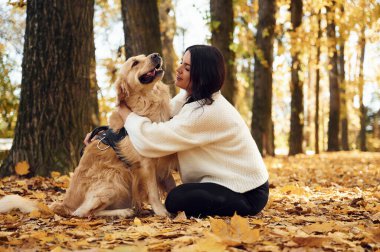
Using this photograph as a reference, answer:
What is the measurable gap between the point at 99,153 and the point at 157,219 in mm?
894

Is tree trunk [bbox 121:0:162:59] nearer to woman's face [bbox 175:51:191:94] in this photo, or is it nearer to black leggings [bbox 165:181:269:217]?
woman's face [bbox 175:51:191:94]

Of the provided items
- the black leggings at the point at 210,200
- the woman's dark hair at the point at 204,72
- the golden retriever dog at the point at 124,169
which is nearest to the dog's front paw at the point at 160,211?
the golden retriever dog at the point at 124,169

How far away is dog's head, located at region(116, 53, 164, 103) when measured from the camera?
4.53 meters

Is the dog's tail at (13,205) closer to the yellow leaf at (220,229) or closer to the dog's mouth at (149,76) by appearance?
the dog's mouth at (149,76)

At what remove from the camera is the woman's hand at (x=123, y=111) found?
454 cm

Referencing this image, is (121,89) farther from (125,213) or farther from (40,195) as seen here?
(40,195)

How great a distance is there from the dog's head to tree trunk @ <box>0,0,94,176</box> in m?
2.62

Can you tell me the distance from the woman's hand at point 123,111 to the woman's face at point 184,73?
1.82 ft

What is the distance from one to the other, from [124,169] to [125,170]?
15mm

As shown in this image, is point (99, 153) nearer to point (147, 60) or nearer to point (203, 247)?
point (147, 60)

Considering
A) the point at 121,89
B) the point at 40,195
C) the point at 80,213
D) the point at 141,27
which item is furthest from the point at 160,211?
the point at 141,27

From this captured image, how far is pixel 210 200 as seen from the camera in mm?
4207

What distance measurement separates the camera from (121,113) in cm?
458

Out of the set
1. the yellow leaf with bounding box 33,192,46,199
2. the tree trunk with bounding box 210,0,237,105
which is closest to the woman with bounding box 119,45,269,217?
the yellow leaf with bounding box 33,192,46,199
